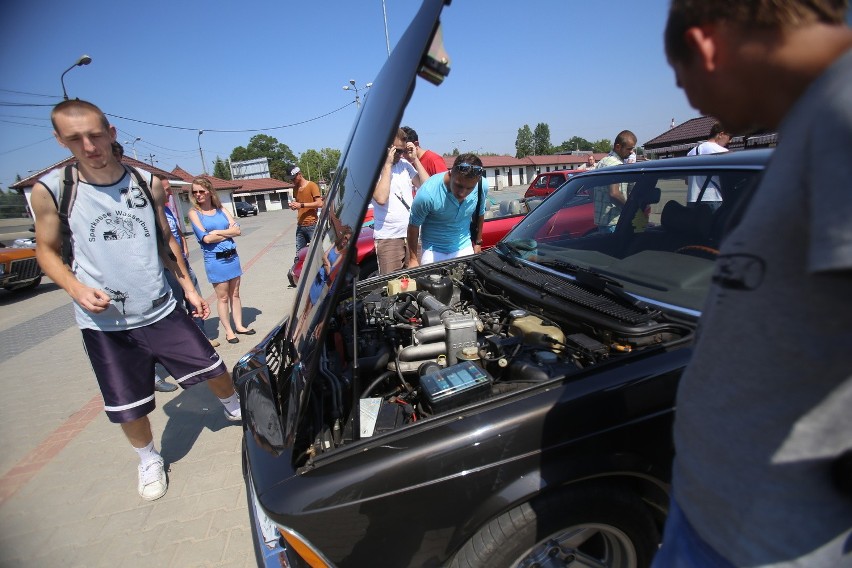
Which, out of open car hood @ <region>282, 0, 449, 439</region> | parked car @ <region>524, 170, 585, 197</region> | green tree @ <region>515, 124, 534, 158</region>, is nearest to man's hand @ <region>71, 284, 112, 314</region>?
open car hood @ <region>282, 0, 449, 439</region>

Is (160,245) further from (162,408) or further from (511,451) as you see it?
(511,451)

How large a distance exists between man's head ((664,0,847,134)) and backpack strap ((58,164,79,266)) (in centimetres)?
271

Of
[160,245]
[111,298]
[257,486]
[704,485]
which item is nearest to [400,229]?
[160,245]

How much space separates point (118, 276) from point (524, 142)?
104293 mm

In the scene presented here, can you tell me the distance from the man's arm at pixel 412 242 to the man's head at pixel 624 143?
363 centimetres

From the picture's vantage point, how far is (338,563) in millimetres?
1285

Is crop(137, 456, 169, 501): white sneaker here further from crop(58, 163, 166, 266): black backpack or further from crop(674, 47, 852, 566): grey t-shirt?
crop(674, 47, 852, 566): grey t-shirt

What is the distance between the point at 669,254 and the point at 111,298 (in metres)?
3.04

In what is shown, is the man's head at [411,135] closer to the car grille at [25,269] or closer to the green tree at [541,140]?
the car grille at [25,269]

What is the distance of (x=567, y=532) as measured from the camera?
148 cm

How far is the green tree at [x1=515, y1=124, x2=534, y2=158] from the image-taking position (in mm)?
96938

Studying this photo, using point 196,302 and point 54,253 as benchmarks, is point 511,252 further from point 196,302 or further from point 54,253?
point 54,253

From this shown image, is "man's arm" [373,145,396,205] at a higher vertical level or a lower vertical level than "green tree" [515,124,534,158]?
lower

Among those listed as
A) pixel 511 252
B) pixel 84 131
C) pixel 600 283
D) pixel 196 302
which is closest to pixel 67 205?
pixel 84 131
